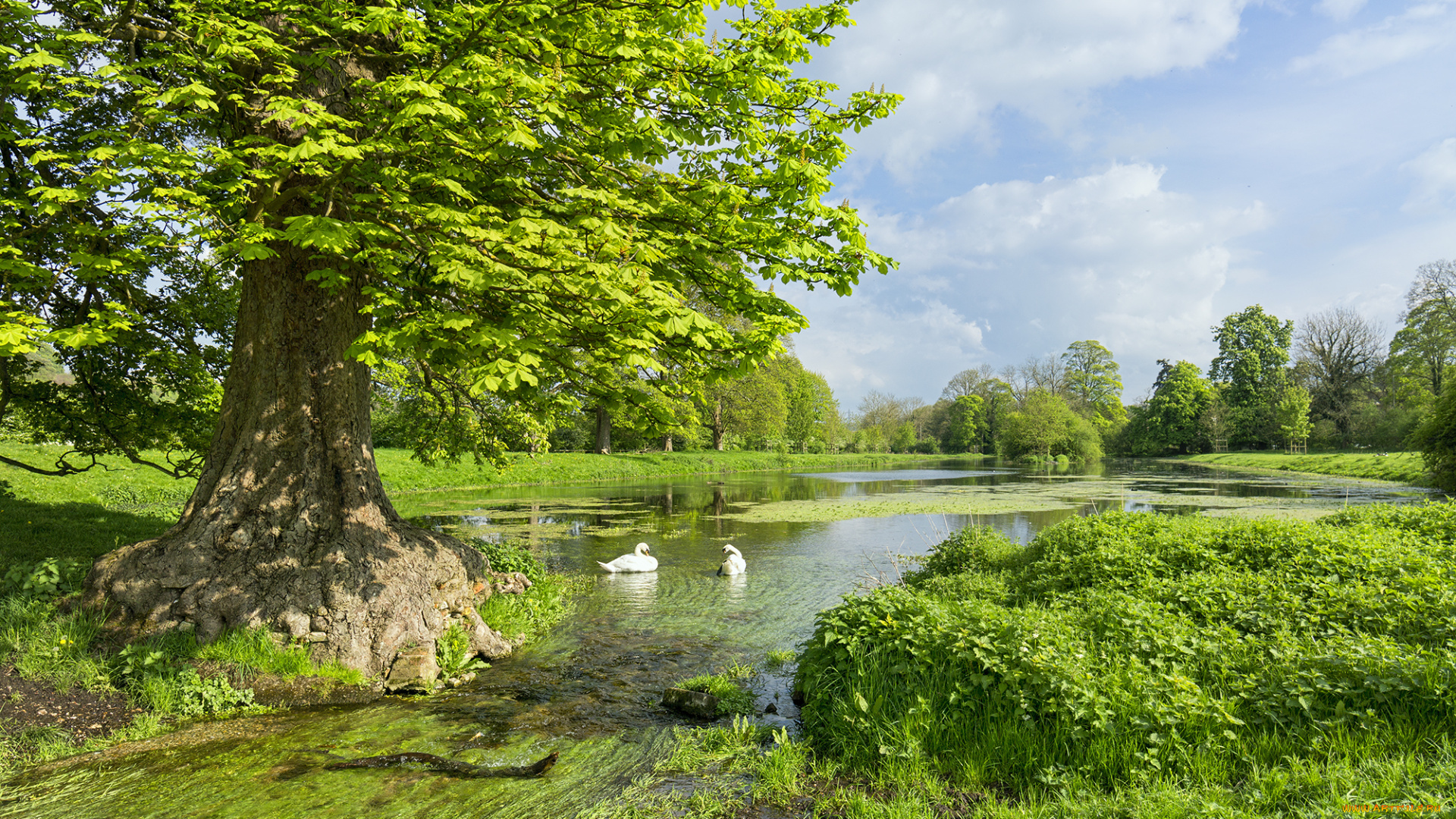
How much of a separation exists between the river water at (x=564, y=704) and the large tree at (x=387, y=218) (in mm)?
1194

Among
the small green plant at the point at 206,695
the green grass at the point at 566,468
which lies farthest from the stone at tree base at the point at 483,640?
the green grass at the point at 566,468

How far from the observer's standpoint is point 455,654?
7332 millimetres

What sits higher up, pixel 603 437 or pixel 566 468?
pixel 603 437

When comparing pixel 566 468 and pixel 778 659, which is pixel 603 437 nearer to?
pixel 566 468

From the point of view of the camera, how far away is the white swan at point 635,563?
41.1 ft

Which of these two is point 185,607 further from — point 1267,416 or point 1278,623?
point 1267,416

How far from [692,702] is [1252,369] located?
75.1m

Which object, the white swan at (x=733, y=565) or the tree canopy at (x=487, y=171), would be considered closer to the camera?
the tree canopy at (x=487, y=171)

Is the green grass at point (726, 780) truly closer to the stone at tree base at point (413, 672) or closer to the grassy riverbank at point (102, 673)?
the stone at tree base at point (413, 672)

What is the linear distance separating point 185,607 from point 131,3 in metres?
6.17

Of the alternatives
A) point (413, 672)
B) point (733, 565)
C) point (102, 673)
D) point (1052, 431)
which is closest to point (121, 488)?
point (102, 673)

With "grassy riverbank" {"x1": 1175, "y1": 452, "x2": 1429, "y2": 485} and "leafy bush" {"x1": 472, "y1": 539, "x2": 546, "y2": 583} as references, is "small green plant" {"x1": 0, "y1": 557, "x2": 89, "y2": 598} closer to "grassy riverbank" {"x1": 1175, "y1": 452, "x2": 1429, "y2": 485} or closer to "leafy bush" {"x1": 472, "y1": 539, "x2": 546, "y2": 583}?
"leafy bush" {"x1": 472, "y1": 539, "x2": 546, "y2": 583}

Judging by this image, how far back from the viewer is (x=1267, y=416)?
58.8m

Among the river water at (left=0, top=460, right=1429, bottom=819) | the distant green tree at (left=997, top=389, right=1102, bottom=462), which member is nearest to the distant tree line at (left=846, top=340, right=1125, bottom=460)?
the distant green tree at (left=997, top=389, right=1102, bottom=462)
